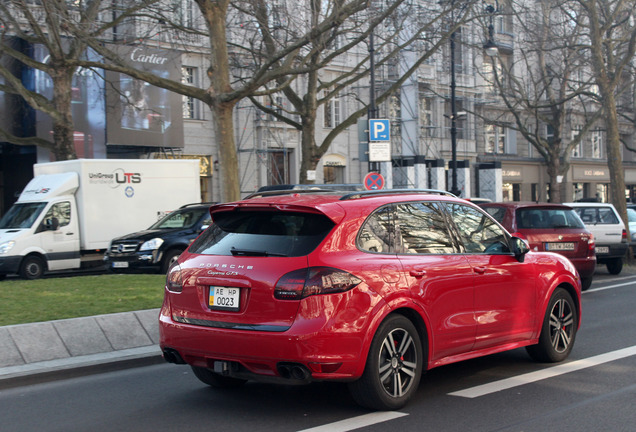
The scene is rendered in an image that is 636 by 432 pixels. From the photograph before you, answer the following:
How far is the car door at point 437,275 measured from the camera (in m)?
6.17

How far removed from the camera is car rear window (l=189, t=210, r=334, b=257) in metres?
5.74

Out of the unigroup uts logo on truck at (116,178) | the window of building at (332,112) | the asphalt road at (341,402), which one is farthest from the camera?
the window of building at (332,112)

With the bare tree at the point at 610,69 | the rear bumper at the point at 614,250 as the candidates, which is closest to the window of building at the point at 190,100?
the bare tree at the point at 610,69

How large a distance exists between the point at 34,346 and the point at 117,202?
12.6 m

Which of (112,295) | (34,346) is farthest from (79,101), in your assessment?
(34,346)

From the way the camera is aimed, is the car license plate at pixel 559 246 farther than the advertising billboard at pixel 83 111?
No

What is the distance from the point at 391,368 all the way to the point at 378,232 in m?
1.08

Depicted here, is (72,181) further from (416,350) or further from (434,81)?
(434,81)

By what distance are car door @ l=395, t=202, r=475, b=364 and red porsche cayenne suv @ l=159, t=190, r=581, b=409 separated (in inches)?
0.5

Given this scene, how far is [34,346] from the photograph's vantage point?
779 cm

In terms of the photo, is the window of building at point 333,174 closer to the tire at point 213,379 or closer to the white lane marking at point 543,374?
the white lane marking at point 543,374

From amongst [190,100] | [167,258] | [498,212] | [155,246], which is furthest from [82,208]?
[190,100]

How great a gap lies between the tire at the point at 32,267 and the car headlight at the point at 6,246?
20.2 inches

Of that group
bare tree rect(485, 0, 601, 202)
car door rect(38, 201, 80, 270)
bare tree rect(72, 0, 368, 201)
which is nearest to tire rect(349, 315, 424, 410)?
bare tree rect(72, 0, 368, 201)
